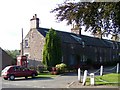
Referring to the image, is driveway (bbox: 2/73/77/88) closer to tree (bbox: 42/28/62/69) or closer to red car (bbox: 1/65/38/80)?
red car (bbox: 1/65/38/80)

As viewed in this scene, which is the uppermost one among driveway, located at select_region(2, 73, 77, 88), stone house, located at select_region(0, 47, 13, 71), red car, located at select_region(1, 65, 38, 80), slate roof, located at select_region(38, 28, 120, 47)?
slate roof, located at select_region(38, 28, 120, 47)

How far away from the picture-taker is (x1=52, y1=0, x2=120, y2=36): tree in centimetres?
1652

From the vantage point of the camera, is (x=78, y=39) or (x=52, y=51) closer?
(x=52, y=51)

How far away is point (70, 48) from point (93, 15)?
1123 inches

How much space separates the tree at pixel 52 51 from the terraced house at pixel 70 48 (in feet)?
14.5

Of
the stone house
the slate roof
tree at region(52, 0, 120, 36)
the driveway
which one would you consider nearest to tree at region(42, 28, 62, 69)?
the slate roof

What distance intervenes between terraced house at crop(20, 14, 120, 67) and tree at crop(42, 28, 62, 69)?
4430mm

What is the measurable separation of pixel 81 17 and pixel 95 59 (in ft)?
122

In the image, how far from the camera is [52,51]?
127 feet

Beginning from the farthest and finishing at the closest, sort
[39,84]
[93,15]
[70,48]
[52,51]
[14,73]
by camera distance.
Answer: [70,48], [52,51], [14,73], [39,84], [93,15]

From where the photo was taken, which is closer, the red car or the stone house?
the red car

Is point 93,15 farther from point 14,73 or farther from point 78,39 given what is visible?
point 78,39

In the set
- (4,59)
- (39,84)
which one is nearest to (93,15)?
(39,84)

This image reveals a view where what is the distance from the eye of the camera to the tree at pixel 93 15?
16516 millimetres
